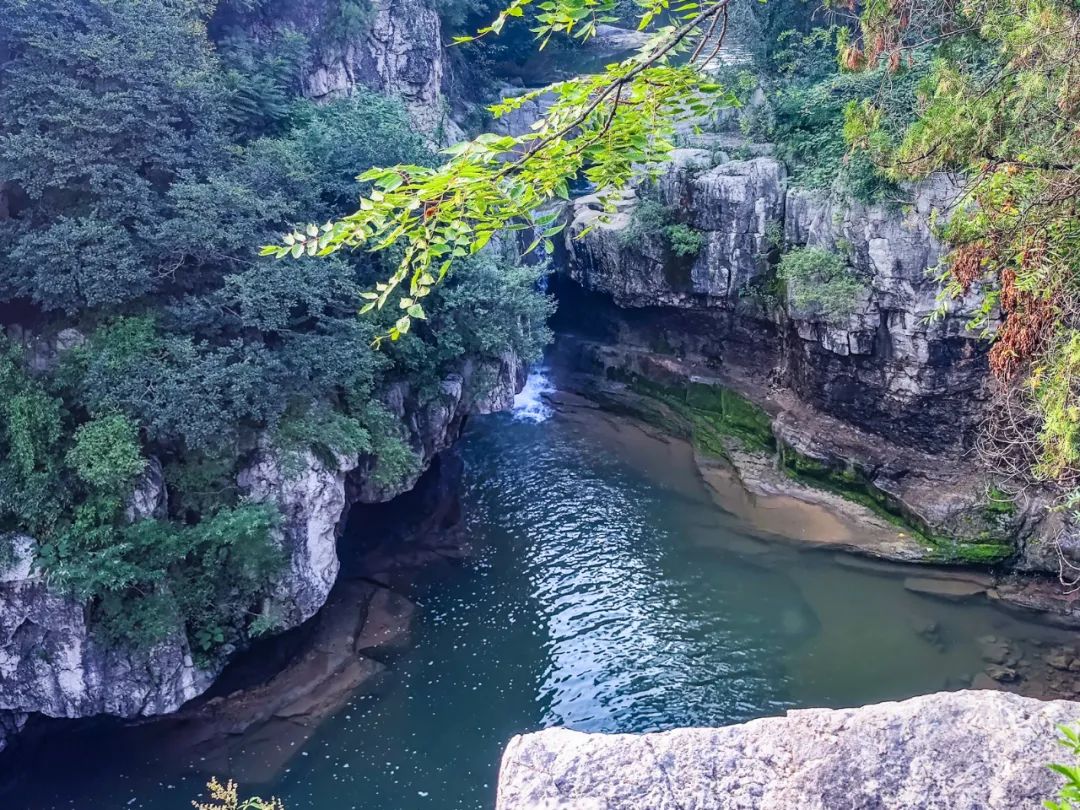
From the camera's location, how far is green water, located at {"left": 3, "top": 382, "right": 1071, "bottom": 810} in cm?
1091

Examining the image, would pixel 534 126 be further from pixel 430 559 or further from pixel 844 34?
pixel 430 559

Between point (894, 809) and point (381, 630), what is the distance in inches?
414

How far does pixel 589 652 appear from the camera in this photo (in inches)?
505

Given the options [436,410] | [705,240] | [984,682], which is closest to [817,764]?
[984,682]

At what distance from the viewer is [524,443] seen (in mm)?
19844

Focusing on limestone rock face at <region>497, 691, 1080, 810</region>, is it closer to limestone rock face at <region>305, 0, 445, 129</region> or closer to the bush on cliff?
the bush on cliff

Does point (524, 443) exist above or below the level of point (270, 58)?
below

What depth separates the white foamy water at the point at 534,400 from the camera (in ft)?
70.0

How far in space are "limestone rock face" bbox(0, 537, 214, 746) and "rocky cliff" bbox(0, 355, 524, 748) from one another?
0.5 inches

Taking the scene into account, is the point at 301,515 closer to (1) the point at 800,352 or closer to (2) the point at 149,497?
(2) the point at 149,497

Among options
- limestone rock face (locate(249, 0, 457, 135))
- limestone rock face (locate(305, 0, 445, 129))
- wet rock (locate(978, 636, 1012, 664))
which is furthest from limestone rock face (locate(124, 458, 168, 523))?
wet rock (locate(978, 636, 1012, 664))

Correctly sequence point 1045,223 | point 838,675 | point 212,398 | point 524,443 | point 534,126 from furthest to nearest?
1. point 524,443
2. point 838,675
3. point 212,398
4. point 1045,223
5. point 534,126

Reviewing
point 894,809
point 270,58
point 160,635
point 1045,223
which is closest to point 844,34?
point 1045,223

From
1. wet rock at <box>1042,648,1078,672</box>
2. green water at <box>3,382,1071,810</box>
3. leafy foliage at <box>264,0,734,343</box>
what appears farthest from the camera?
wet rock at <box>1042,648,1078,672</box>
